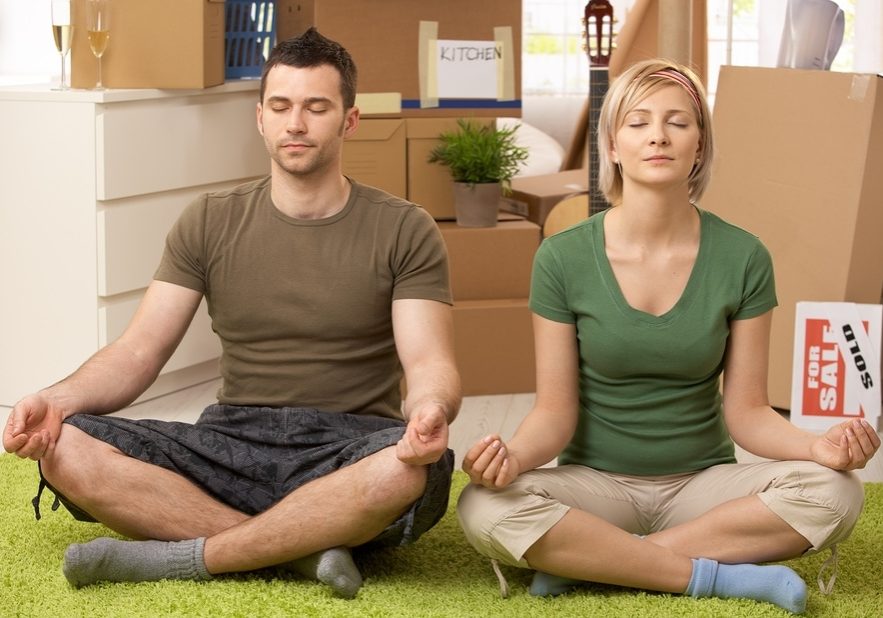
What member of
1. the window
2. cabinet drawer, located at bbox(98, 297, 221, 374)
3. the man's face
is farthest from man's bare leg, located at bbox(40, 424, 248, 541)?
the window

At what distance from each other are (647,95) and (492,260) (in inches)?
58.8

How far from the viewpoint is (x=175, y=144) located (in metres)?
3.34

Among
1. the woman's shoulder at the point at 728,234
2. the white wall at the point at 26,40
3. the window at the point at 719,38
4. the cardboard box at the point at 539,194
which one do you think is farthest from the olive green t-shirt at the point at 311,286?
the window at the point at 719,38

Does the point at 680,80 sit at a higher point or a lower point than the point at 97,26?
lower

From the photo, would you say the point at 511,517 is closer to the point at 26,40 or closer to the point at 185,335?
the point at 185,335

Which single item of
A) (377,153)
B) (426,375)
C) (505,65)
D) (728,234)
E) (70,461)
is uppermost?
(505,65)

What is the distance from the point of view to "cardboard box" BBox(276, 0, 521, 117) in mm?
3303

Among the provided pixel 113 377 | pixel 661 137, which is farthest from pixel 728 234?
pixel 113 377

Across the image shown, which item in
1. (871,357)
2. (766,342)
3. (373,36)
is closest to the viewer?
(766,342)

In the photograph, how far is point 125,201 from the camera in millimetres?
3221

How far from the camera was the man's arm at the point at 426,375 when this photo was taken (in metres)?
1.84

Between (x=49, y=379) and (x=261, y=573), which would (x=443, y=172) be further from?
(x=261, y=573)

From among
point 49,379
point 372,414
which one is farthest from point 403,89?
point 372,414

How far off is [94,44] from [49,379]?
824mm
